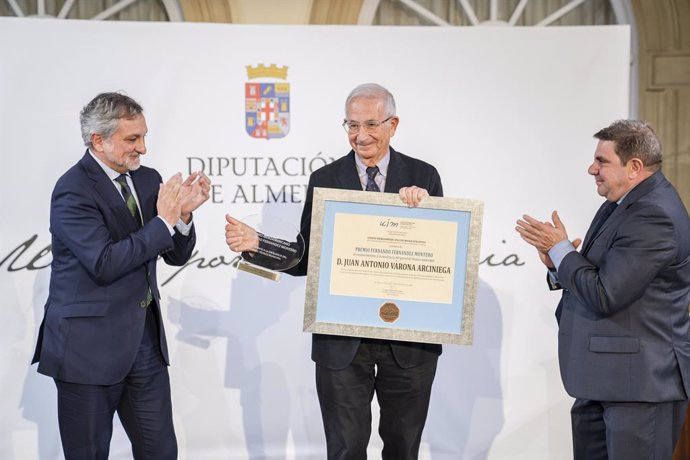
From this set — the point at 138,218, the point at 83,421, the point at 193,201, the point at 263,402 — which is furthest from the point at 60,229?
the point at 263,402

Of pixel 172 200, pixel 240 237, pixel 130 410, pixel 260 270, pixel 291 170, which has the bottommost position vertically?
pixel 130 410

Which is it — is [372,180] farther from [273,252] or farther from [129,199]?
[129,199]

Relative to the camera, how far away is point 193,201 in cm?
261

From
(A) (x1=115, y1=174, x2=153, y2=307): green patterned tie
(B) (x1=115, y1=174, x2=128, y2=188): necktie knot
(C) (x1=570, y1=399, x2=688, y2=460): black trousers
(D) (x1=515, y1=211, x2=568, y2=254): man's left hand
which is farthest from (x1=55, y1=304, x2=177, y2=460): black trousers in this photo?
(C) (x1=570, y1=399, x2=688, y2=460): black trousers

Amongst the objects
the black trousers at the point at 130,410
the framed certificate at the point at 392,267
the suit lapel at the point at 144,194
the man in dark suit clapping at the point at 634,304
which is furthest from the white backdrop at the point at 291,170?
the man in dark suit clapping at the point at 634,304

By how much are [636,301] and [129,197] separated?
1.70m

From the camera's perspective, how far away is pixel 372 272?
257cm

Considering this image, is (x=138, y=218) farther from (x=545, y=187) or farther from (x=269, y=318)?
(x=545, y=187)

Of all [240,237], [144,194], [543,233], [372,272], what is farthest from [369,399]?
[144,194]

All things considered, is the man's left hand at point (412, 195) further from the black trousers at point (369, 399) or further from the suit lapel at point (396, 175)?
the black trousers at point (369, 399)

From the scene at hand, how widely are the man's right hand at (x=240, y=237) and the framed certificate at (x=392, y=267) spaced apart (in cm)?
20

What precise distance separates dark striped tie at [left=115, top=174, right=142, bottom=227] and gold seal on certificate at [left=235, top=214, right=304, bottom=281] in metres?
0.38

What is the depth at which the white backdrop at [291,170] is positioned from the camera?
3484mm

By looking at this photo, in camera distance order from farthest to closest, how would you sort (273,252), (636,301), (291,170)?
(291,170) < (273,252) < (636,301)
